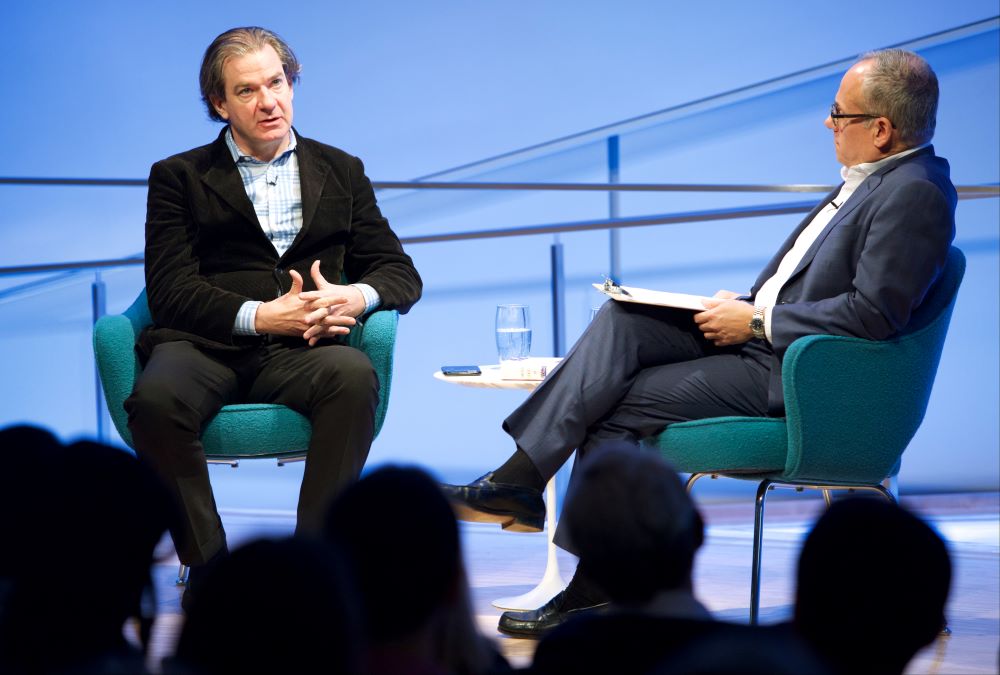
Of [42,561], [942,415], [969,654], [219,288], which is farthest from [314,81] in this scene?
[42,561]

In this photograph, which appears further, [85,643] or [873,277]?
[873,277]

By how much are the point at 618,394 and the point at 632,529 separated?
129cm

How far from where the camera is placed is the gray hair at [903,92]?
242 centimetres

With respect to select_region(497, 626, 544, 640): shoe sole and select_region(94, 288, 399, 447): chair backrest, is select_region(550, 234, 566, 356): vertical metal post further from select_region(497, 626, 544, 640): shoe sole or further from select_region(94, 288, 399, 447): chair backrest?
select_region(497, 626, 544, 640): shoe sole

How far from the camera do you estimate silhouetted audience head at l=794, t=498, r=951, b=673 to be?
1.00 meters

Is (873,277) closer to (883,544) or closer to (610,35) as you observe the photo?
(883,544)

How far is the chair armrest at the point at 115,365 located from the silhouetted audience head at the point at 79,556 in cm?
151

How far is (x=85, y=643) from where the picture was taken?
100 cm

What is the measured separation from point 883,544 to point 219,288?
1946 millimetres

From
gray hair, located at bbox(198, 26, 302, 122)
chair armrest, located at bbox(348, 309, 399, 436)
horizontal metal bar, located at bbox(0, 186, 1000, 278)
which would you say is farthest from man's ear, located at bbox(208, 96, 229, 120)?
horizontal metal bar, located at bbox(0, 186, 1000, 278)

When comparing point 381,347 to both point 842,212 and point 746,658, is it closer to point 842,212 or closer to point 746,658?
point 842,212

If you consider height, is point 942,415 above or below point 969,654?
above

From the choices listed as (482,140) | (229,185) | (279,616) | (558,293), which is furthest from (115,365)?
(482,140)

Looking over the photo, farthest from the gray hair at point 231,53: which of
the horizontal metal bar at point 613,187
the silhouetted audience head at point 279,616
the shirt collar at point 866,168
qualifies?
the silhouetted audience head at point 279,616
